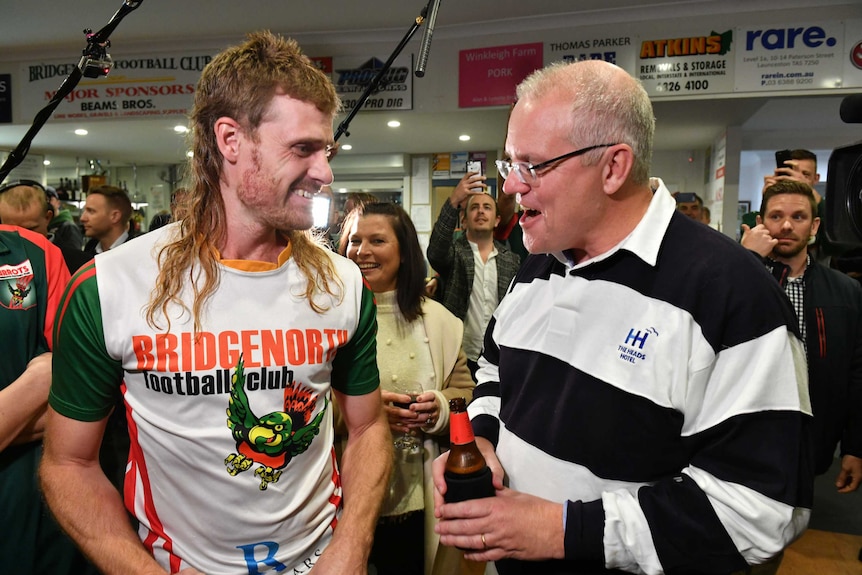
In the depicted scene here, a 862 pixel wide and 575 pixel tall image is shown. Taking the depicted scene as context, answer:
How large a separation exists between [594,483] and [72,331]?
3.40ft

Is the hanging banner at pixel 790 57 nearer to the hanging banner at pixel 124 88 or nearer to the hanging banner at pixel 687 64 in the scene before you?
the hanging banner at pixel 687 64

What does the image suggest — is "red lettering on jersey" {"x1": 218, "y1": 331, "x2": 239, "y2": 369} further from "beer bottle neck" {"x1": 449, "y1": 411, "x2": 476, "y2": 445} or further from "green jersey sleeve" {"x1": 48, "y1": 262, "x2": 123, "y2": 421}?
"beer bottle neck" {"x1": 449, "y1": 411, "x2": 476, "y2": 445}

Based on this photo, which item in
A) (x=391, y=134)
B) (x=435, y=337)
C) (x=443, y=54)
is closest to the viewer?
(x=435, y=337)

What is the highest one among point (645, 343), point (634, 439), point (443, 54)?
point (443, 54)

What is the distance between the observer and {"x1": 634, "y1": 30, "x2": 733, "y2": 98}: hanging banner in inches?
181

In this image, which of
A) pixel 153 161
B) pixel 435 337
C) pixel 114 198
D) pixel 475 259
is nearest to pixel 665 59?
pixel 475 259

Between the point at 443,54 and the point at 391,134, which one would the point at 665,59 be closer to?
the point at 443,54

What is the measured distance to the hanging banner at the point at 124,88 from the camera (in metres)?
5.66

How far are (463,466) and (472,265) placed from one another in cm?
219

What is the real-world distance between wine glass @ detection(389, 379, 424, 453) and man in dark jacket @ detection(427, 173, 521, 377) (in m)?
1.36

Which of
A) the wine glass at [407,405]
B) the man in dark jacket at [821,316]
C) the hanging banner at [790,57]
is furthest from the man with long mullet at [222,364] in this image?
the hanging banner at [790,57]

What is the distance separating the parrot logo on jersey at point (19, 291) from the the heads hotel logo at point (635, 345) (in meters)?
1.46

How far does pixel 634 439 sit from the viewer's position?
1018 mm

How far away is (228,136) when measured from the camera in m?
1.14
